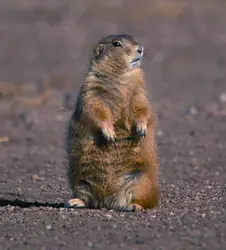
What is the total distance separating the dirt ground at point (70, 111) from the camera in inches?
242

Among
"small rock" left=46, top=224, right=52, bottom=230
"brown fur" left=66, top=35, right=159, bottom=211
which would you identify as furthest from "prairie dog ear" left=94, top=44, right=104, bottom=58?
"small rock" left=46, top=224, right=52, bottom=230

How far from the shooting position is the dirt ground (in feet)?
20.1

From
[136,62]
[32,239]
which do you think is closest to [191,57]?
[136,62]

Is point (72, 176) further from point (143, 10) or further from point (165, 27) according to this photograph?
point (143, 10)

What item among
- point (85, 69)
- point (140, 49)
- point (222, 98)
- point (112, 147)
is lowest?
point (85, 69)

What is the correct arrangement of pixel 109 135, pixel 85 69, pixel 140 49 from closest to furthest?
pixel 109 135
pixel 140 49
pixel 85 69

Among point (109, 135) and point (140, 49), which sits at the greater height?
point (140, 49)

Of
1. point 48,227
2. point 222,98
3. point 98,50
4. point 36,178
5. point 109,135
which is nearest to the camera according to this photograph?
point 48,227

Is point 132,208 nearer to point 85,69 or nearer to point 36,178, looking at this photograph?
point 36,178

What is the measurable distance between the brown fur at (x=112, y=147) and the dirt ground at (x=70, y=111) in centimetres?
20

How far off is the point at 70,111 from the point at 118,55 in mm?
5009

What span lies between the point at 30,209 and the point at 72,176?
385mm

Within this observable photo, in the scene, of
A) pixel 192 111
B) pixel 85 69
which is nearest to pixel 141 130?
pixel 192 111

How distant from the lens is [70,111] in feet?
40.1
